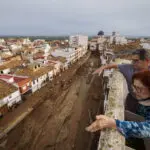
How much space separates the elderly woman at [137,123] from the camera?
1.53 m

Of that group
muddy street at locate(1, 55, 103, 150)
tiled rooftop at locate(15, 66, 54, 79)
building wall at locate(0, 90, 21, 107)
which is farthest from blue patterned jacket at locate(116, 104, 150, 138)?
tiled rooftop at locate(15, 66, 54, 79)

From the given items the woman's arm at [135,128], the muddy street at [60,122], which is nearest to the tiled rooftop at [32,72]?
the muddy street at [60,122]

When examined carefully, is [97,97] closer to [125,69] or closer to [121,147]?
[125,69]

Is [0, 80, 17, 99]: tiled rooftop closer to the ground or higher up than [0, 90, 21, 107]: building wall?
higher up

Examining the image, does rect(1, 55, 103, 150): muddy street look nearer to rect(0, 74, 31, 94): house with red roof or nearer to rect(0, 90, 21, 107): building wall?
rect(0, 90, 21, 107): building wall

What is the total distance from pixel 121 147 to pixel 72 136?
12218 millimetres

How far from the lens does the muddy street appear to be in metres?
12.0

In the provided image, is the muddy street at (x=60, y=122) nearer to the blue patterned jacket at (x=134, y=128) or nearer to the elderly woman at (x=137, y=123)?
Answer: the elderly woman at (x=137, y=123)

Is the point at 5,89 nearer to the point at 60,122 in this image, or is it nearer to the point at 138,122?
the point at 60,122

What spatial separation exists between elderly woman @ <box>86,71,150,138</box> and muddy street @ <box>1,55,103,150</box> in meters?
11.2

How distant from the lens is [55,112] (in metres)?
16.6

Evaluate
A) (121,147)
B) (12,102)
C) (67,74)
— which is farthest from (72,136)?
(67,74)

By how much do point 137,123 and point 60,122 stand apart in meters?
14.2

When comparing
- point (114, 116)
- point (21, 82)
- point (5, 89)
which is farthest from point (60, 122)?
point (114, 116)
